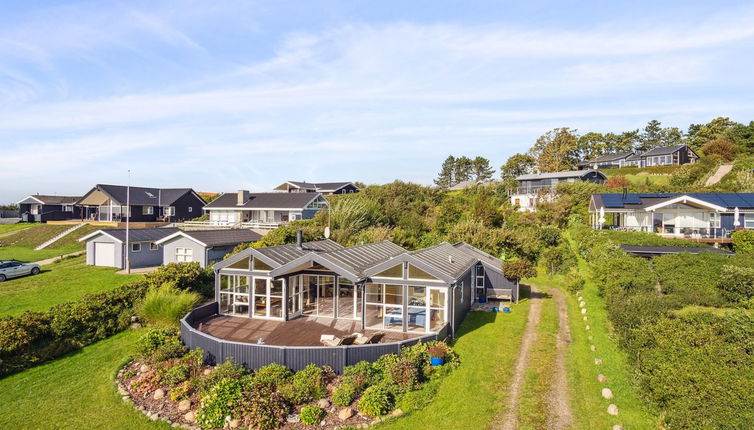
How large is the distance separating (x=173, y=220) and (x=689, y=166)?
67567 mm

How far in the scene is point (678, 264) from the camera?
68.7ft

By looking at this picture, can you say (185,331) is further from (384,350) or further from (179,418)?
(384,350)

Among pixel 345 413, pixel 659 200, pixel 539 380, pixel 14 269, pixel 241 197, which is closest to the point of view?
pixel 345 413

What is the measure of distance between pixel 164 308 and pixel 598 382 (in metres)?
17.0

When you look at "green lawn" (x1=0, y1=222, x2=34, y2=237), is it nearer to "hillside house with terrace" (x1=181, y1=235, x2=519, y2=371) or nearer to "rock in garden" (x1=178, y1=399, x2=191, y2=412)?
"hillside house with terrace" (x1=181, y1=235, x2=519, y2=371)

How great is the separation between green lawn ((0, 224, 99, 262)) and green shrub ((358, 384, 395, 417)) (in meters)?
35.4

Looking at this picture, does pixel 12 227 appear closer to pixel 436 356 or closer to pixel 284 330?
pixel 284 330

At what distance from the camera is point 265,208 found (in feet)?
162

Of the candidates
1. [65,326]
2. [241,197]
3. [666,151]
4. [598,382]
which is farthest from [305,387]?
[666,151]

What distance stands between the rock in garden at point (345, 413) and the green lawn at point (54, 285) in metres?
17.5

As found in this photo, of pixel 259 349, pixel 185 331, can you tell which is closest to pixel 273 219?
pixel 185 331

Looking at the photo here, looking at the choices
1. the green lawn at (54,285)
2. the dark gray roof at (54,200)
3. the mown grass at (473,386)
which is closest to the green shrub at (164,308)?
the green lawn at (54,285)

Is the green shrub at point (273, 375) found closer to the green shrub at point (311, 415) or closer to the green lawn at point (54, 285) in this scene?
the green shrub at point (311, 415)

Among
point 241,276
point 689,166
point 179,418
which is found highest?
point 689,166
